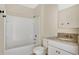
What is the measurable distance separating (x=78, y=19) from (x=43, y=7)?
0.58 m

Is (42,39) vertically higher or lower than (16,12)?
lower

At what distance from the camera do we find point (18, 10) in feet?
4.85

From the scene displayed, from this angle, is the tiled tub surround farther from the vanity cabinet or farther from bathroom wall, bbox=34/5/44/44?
bathroom wall, bbox=34/5/44/44

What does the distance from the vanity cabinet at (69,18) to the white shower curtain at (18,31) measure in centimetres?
51

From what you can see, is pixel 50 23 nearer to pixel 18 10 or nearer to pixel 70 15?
pixel 70 15

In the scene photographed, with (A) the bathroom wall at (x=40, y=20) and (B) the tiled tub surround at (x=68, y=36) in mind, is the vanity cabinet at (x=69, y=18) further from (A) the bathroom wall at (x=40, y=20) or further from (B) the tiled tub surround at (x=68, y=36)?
(A) the bathroom wall at (x=40, y=20)

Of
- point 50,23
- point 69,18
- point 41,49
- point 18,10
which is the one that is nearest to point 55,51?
point 41,49

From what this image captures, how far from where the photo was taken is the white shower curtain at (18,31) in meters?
1.43

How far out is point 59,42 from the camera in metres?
1.50

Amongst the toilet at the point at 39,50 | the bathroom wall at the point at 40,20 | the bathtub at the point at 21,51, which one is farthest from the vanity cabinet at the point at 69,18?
the bathtub at the point at 21,51

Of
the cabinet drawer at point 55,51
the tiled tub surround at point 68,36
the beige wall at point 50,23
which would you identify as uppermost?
the beige wall at point 50,23

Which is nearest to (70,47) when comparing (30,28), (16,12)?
(30,28)

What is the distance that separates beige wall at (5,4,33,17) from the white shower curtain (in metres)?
0.06

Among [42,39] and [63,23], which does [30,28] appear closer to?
[42,39]
